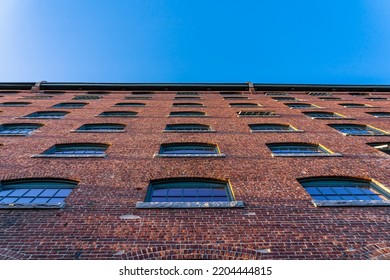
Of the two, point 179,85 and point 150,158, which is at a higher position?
point 179,85

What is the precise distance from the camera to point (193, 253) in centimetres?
516

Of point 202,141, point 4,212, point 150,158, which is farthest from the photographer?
point 202,141

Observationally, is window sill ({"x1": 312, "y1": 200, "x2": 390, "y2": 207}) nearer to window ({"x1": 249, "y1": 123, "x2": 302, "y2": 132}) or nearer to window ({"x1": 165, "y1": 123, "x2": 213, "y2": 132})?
window ({"x1": 249, "y1": 123, "x2": 302, "y2": 132})

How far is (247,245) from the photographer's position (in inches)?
213

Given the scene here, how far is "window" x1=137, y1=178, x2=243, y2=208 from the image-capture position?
21.9 ft

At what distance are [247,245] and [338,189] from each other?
448 cm

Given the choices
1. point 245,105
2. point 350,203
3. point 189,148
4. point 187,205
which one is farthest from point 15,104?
point 350,203

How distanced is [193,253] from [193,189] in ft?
9.73

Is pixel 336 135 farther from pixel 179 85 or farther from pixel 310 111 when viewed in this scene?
pixel 179 85

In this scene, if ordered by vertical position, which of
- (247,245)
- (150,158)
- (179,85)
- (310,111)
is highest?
(179,85)

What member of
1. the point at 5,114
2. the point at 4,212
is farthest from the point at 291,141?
the point at 5,114

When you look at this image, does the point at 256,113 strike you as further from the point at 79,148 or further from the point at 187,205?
the point at 187,205

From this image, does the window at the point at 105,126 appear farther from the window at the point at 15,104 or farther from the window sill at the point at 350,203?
the window sill at the point at 350,203

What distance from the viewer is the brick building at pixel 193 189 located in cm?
539
